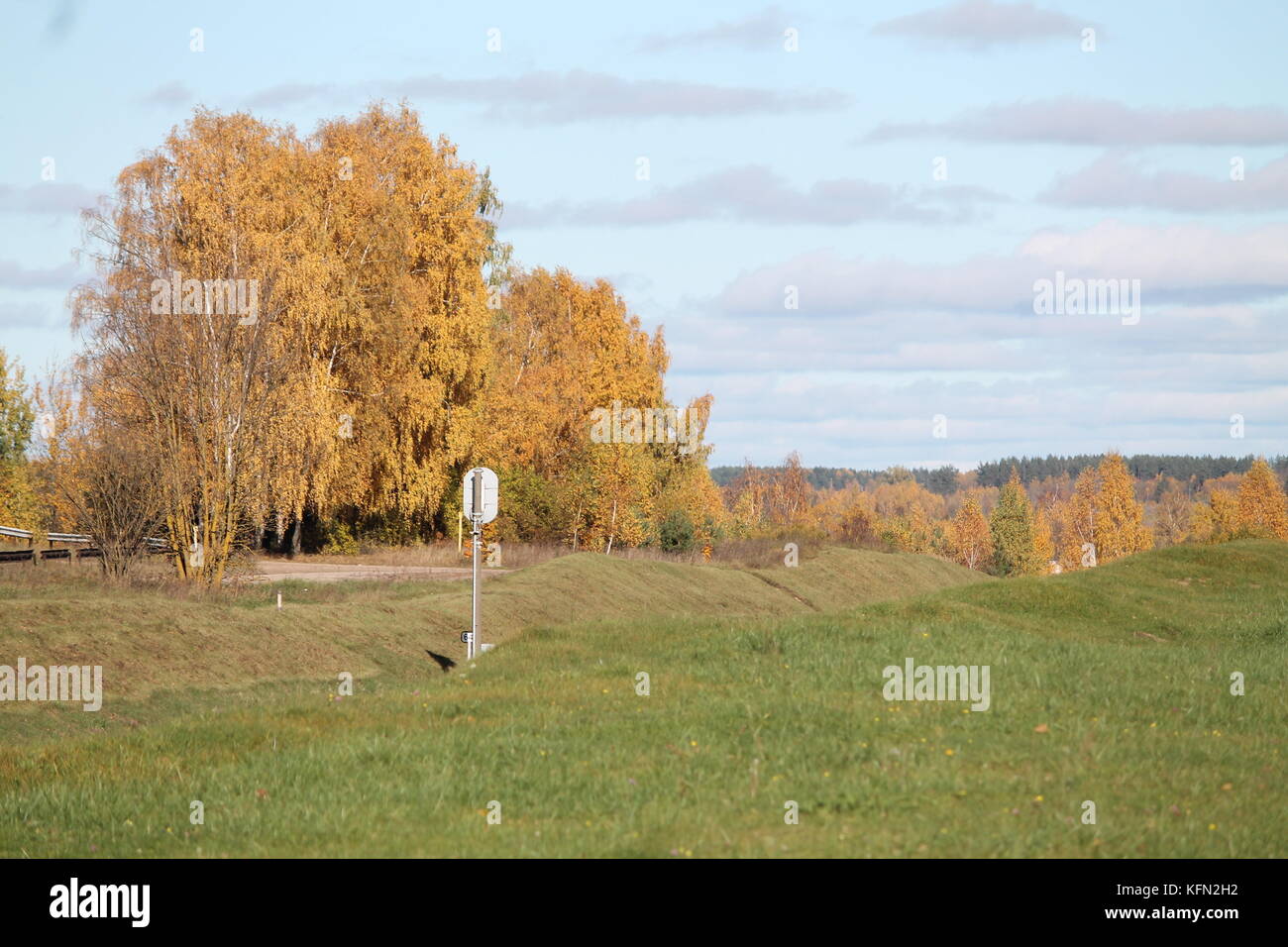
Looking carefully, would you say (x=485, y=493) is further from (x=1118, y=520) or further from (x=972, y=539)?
(x=972, y=539)

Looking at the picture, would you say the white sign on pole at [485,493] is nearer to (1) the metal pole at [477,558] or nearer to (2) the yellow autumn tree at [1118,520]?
(1) the metal pole at [477,558]

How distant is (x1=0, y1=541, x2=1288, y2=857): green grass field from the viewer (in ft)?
27.5

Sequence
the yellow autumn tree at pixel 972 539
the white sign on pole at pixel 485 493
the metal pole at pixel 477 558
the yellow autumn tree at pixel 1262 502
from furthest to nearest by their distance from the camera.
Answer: the yellow autumn tree at pixel 972 539, the yellow autumn tree at pixel 1262 502, the white sign on pole at pixel 485 493, the metal pole at pixel 477 558

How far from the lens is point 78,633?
70.0 ft

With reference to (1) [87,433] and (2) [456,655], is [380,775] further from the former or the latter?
(1) [87,433]

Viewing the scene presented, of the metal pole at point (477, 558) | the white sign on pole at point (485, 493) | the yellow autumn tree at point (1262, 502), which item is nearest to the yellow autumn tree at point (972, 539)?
the yellow autumn tree at point (1262, 502)

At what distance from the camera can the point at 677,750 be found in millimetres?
10453

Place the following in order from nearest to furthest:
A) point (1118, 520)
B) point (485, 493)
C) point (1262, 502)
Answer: point (485, 493) → point (1262, 502) → point (1118, 520)

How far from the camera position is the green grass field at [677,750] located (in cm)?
838

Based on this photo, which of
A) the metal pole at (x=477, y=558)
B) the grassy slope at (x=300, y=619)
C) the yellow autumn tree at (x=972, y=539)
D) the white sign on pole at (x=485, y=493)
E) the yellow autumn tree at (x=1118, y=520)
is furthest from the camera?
the yellow autumn tree at (x=972, y=539)

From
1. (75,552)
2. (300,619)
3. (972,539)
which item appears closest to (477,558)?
(300,619)

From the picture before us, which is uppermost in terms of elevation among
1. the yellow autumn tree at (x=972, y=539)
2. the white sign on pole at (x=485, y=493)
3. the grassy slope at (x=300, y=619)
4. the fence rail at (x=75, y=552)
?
the white sign on pole at (x=485, y=493)

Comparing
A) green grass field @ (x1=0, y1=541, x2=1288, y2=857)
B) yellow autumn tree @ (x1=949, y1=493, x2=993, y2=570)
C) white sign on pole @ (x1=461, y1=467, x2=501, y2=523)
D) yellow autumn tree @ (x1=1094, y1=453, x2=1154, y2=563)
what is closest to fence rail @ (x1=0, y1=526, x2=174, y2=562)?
green grass field @ (x1=0, y1=541, x2=1288, y2=857)
